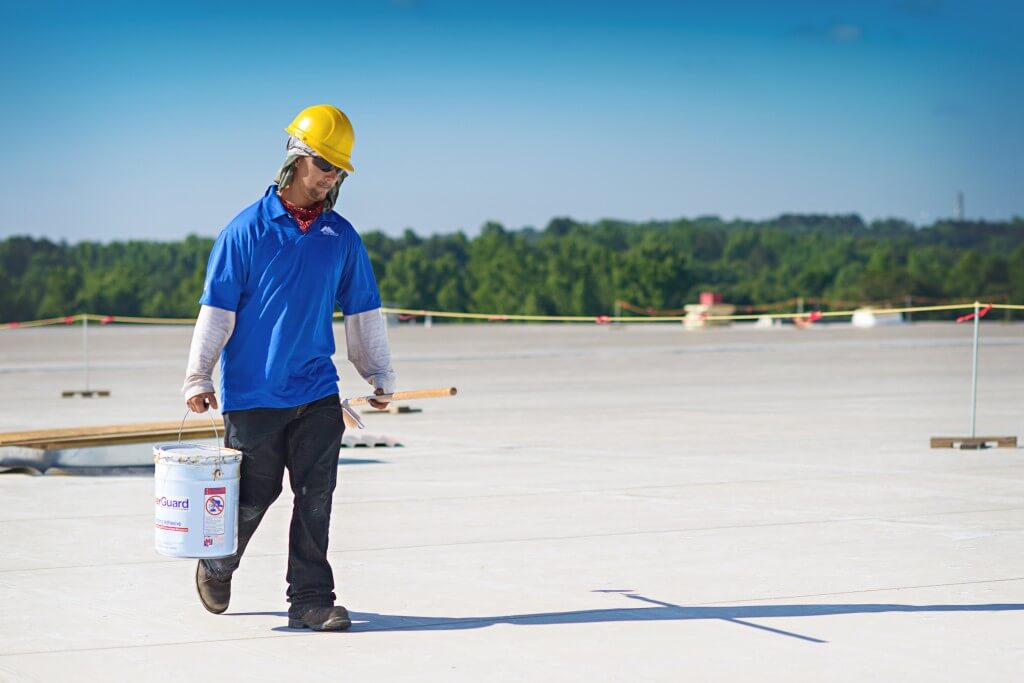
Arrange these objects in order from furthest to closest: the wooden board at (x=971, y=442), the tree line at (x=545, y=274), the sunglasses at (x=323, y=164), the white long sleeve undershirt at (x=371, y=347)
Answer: the tree line at (x=545, y=274) < the wooden board at (x=971, y=442) < the white long sleeve undershirt at (x=371, y=347) < the sunglasses at (x=323, y=164)

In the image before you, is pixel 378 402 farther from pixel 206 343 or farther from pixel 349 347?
pixel 206 343

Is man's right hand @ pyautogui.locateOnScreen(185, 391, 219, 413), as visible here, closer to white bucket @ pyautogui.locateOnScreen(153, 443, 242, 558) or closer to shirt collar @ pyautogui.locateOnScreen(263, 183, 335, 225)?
white bucket @ pyautogui.locateOnScreen(153, 443, 242, 558)

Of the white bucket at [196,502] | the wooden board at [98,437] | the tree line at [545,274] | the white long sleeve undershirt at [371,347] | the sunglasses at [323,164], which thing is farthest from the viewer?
the tree line at [545,274]

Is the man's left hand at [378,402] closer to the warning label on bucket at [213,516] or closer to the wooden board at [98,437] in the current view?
the warning label on bucket at [213,516]

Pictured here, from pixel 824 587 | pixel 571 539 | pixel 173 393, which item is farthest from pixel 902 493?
pixel 173 393

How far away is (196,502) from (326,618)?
0.74 m

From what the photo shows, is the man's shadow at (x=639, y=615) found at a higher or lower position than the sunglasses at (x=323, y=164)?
lower

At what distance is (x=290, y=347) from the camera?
7.24 m


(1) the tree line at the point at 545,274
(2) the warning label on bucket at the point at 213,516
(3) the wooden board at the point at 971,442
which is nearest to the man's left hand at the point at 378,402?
(2) the warning label on bucket at the point at 213,516

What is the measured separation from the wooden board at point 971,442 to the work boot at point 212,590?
9.57 m

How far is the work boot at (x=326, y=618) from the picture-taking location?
7.12 meters

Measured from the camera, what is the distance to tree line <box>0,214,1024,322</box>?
116 m

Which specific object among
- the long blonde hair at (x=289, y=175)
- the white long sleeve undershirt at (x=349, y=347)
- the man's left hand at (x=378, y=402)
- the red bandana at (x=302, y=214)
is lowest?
the man's left hand at (x=378, y=402)

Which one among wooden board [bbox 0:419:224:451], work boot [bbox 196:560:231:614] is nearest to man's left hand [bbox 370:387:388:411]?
work boot [bbox 196:560:231:614]
